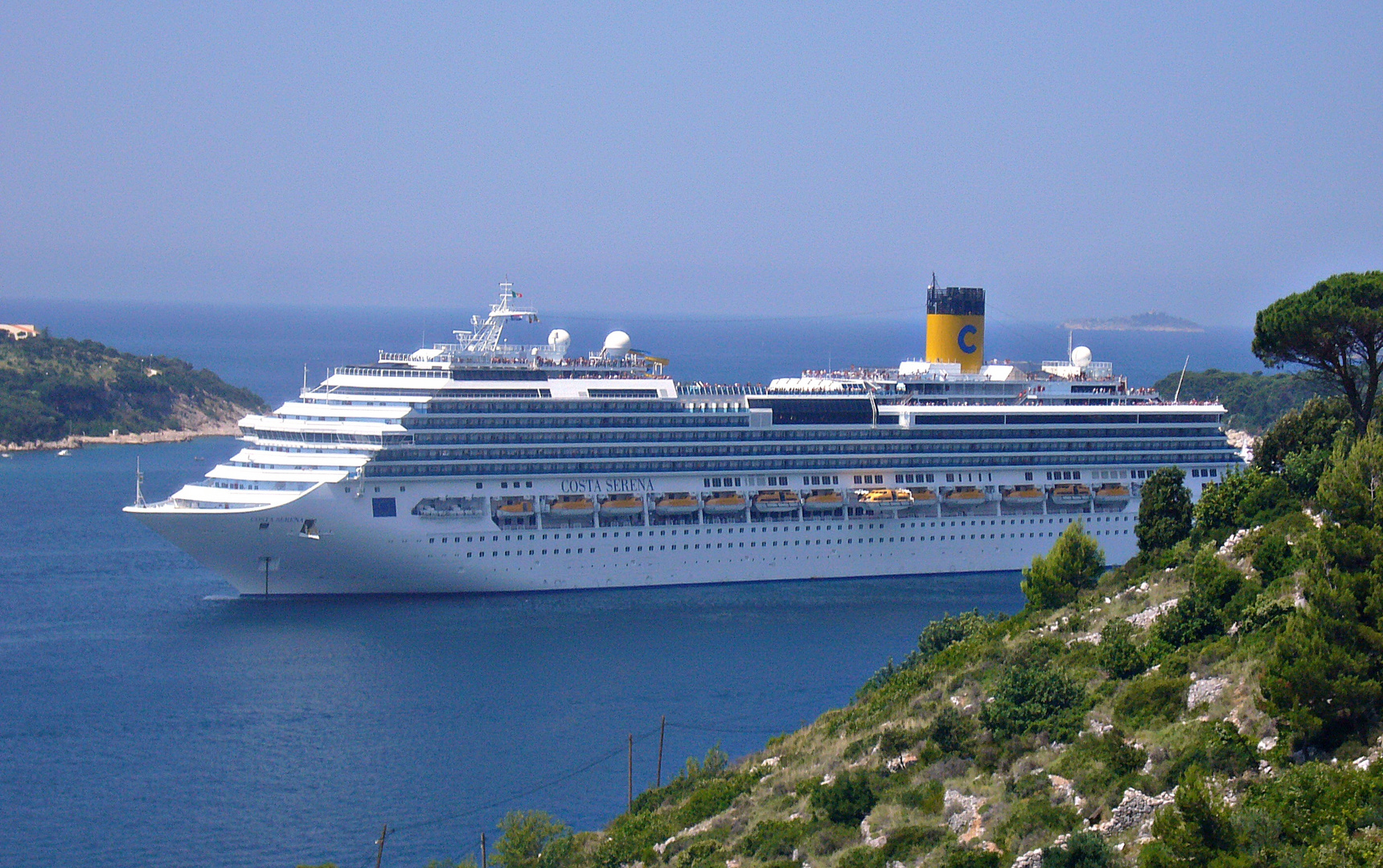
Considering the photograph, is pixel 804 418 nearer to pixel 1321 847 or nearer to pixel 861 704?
pixel 861 704

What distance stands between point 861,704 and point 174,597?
22662 mm

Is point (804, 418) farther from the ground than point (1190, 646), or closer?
farther from the ground

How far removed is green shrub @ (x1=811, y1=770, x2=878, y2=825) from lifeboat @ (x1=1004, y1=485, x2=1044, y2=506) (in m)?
27.1

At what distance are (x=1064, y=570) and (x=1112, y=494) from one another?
17274mm

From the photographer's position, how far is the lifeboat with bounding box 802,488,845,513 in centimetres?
4419

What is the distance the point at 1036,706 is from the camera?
20562 mm

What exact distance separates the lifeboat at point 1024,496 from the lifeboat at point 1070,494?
21.5 inches

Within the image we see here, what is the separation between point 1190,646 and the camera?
21125 mm

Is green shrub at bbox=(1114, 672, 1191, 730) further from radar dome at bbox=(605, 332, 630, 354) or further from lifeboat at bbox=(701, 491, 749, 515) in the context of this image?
radar dome at bbox=(605, 332, 630, 354)

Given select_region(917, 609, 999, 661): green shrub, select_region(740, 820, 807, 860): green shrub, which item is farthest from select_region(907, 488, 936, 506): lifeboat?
select_region(740, 820, 807, 860): green shrub

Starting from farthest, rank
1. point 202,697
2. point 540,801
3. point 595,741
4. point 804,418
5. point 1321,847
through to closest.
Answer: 1. point 804,418
2. point 202,697
3. point 595,741
4. point 540,801
5. point 1321,847

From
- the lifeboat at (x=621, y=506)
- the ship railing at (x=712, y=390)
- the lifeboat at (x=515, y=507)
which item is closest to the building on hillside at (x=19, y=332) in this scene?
the lifeboat at (x=515, y=507)

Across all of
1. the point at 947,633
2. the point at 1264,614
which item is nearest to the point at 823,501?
the point at 947,633

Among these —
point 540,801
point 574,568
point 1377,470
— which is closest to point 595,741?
point 540,801
